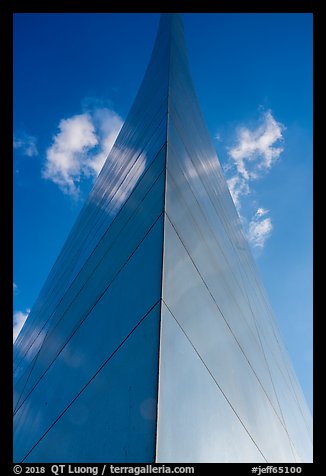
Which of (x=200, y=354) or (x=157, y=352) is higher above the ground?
(x=200, y=354)

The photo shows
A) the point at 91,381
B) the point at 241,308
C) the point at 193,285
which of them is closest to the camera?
the point at 91,381

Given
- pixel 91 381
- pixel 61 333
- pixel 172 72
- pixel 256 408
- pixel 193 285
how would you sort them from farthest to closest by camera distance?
pixel 172 72 → pixel 61 333 → pixel 256 408 → pixel 193 285 → pixel 91 381

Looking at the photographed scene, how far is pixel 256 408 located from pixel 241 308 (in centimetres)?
236

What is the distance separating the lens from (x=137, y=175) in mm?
6332

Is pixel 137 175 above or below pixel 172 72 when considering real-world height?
below

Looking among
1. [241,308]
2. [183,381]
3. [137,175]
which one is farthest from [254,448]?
[137,175]

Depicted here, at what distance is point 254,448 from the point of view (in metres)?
4.55

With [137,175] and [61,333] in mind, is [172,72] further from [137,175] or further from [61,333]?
[61,333]

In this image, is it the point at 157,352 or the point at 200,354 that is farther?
the point at 200,354
